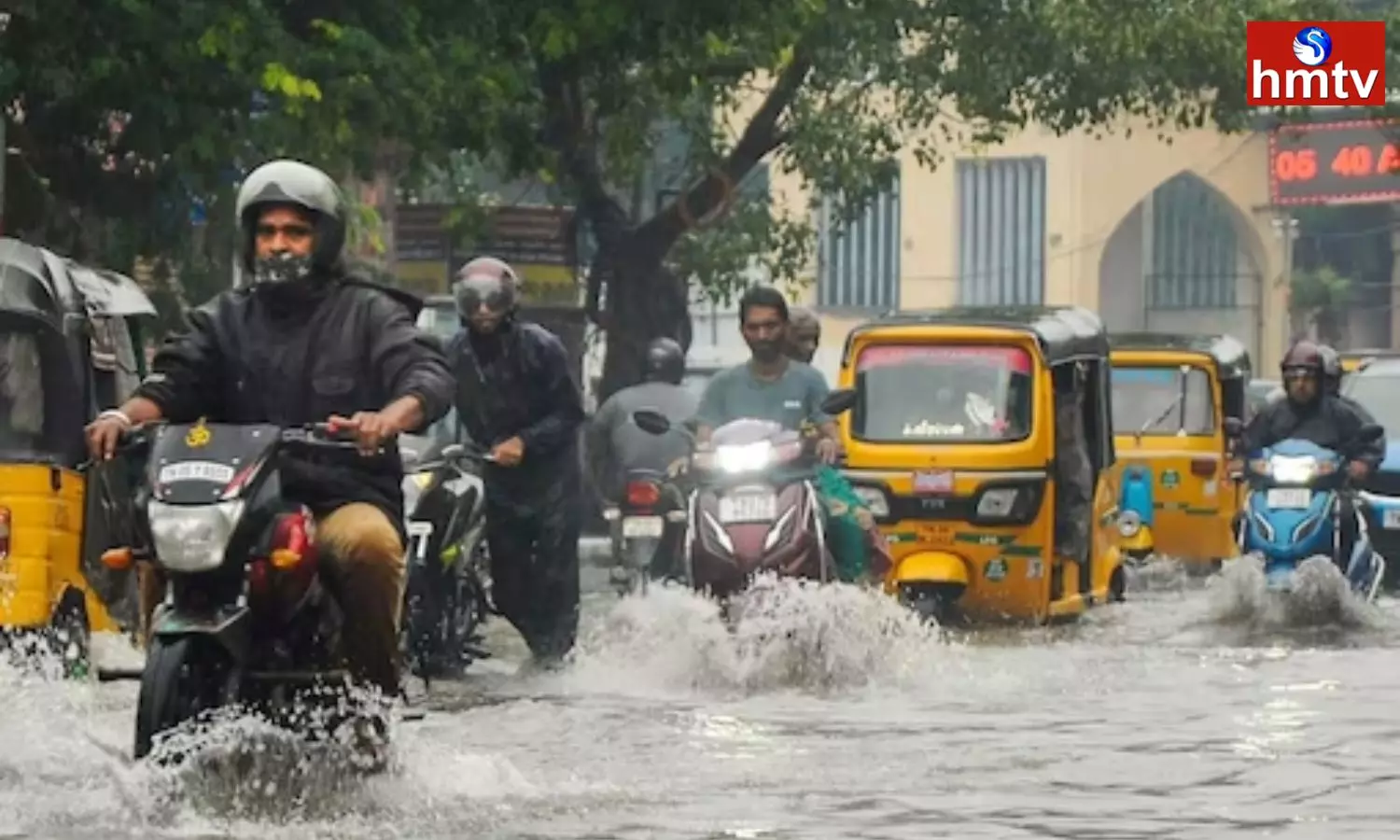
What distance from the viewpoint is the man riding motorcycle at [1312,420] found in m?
18.2

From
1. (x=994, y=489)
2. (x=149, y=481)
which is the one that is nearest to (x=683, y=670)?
(x=994, y=489)

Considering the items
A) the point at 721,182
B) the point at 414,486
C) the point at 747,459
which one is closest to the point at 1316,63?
the point at 721,182

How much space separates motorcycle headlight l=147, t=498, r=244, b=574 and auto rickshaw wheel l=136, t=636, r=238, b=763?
198 millimetres

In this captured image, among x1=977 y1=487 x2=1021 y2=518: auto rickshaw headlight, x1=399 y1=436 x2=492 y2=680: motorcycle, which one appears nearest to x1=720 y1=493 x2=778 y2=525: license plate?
x1=399 y1=436 x2=492 y2=680: motorcycle

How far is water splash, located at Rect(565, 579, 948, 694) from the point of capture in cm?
1312

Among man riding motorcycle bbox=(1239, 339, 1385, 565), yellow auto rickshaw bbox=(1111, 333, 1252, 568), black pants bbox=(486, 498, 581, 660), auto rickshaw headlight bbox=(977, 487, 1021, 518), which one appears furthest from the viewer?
yellow auto rickshaw bbox=(1111, 333, 1252, 568)

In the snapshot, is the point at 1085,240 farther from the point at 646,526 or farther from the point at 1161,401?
the point at 646,526

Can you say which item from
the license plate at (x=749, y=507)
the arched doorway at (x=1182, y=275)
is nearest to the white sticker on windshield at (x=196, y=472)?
the license plate at (x=749, y=507)

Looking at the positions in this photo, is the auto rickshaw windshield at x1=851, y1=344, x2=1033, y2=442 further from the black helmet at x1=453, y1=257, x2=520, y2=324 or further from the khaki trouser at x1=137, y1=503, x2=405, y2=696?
the khaki trouser at x1=137, y1=503, x2=405, y2=696

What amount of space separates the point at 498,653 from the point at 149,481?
25.9 feet

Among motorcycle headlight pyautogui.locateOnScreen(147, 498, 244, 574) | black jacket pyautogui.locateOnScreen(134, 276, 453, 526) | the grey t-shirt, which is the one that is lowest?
motorcycle headlight pyautogui.locateOnScreen(147, 498, 244, 574)

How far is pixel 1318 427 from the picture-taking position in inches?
726

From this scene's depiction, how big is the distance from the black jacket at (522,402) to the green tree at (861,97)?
12.6m

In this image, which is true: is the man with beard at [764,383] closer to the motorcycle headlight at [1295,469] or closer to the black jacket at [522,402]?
the black jacket at [522,402]
